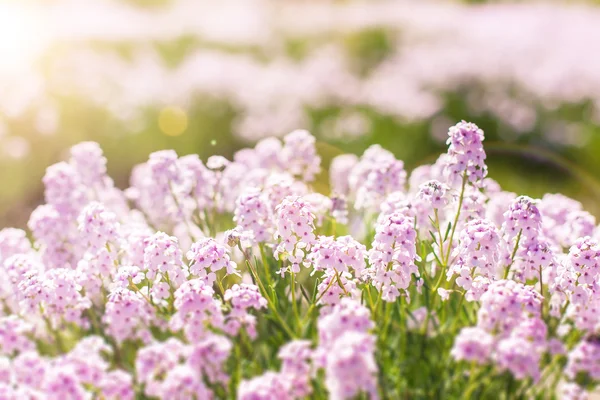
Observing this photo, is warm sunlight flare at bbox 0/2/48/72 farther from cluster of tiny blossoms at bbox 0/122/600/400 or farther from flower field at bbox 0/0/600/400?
cluster of tiny blossoms at bbox 0/122/600/400

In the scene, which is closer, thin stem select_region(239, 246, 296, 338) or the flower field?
the flower field

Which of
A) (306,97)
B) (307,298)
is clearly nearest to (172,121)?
(306,97)

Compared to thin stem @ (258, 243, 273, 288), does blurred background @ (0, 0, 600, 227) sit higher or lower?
higher

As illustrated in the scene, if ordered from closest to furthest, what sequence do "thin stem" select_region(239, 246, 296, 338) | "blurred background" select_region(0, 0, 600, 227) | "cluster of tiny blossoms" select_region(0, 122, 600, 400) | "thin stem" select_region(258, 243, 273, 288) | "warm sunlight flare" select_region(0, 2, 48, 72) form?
"cluster of tiny blossoms" select_region(0, 122, 600, 400), "thin stem" select_region(239, 246, 296, 338), "thin stem" select_region(258, 243, 273, 288), "blurred background" select_region(0, 0, 600, 227), "warm sunlight flare" select_region(0, 2, 48, 72)

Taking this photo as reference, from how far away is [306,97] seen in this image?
45.9ft

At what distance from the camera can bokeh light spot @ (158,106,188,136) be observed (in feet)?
42.2

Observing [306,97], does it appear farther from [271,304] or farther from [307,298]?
[271,304]

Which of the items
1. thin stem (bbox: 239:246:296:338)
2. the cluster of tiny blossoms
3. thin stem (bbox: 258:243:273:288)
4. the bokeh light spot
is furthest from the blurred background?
thin stem (bbox: 239:246:296:338)

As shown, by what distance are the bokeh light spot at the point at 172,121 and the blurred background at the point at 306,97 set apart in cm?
3

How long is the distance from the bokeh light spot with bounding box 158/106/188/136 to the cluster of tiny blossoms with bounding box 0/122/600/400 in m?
6.50

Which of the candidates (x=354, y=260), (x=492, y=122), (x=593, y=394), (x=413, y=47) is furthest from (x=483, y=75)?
(x=354, y=260)

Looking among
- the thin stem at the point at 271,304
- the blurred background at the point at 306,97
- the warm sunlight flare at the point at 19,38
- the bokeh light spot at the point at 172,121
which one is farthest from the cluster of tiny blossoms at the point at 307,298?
the warm sunlight flare at the point at 19,38

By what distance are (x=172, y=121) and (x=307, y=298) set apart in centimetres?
889

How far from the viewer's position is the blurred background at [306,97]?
12172 mm
